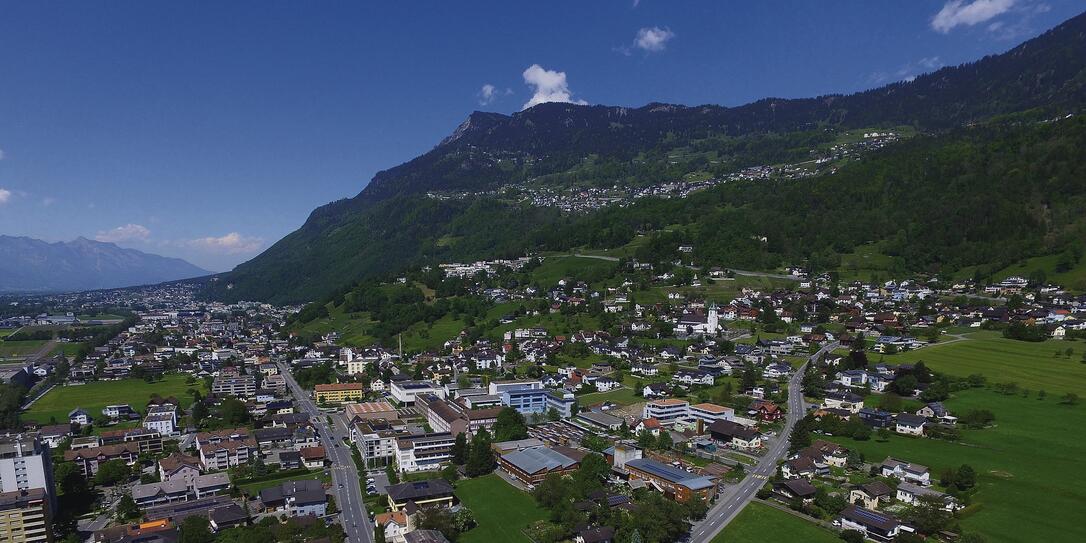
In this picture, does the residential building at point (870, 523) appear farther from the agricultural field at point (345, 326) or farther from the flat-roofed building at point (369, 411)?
the agricultural field at point (345, 326)

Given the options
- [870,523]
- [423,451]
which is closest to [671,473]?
[870,523]

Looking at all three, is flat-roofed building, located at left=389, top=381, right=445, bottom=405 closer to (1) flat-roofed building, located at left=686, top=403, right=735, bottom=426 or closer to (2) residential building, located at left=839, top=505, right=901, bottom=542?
(1) flat-roofed building, located at left=686, top=403, right=735, bottom=426

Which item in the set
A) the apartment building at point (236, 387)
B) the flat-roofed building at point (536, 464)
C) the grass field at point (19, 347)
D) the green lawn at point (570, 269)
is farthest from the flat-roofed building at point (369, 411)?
the grass field at point (19, 347)

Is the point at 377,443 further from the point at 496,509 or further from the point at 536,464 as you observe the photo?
the point at 496,509

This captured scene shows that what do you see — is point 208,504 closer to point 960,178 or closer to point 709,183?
point 960,178

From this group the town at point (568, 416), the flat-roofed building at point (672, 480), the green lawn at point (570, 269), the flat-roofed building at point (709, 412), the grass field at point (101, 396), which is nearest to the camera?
the town at point (568, 416)

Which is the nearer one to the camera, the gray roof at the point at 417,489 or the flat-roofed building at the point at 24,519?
the flat-roofed building at the point at 24,519
